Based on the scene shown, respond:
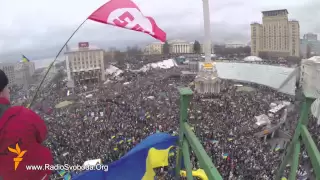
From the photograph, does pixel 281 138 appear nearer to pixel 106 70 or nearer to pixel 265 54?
pixel 106 70

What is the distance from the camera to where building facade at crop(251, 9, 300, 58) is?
6581 centimetres

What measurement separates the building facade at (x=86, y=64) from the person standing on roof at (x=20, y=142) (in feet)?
151

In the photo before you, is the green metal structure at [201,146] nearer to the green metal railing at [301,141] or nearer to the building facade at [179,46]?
the green metal railing at [301,141]

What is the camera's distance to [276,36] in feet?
226

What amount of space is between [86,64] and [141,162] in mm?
47182

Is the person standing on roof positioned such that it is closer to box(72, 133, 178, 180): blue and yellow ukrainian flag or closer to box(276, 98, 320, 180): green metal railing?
box(72, 133, 178, 180): blue and yellow ukrainian flag

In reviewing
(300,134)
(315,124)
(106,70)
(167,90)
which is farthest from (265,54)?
(300,134)

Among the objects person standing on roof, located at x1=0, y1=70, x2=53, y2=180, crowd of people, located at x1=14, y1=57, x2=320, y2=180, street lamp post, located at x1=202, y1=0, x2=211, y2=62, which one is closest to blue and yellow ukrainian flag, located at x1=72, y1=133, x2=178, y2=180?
person standing on roof, located at x1=0, y1=70, x2=53, y2=180

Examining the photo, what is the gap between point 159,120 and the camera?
1658 centimetres

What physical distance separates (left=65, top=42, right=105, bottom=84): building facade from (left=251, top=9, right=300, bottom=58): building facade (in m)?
45.6

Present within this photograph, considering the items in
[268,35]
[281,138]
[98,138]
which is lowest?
[281,138]

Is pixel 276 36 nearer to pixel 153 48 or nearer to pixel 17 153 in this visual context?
pixel 153 48

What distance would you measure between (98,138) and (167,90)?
1465 cm

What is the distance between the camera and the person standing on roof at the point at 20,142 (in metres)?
1.64
